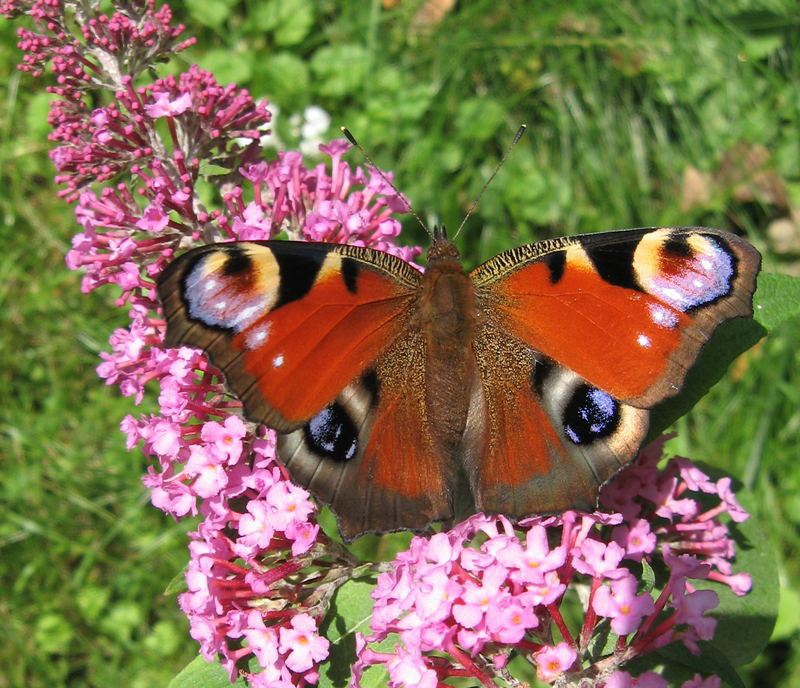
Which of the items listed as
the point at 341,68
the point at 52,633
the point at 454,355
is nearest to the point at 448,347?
the point at 454,355

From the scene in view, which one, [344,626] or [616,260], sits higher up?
[616,260]

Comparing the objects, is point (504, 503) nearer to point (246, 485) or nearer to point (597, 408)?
point (597, 408)

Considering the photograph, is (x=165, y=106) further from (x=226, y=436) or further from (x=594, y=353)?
(x=594, y=353)

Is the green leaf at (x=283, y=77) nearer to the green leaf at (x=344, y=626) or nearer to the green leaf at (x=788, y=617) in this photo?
the green leaf at (x=344, y=626)

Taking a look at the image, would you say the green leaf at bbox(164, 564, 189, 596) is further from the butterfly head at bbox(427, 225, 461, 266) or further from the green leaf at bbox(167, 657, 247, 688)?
the butterfly head at bbox(427, 225, 461, 266)

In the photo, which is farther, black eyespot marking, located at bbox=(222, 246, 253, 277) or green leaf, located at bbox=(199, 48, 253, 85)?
green leaf, located at bbox=(199, 48, 253, 85)

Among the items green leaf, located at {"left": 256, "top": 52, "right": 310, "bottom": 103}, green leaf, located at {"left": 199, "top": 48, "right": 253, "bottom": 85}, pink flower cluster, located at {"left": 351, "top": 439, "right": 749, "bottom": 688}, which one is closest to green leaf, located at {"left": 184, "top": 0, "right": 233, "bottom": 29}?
green leaf, located at {"left": 199, "top": 48, "right": 253, "bottom": 85}
